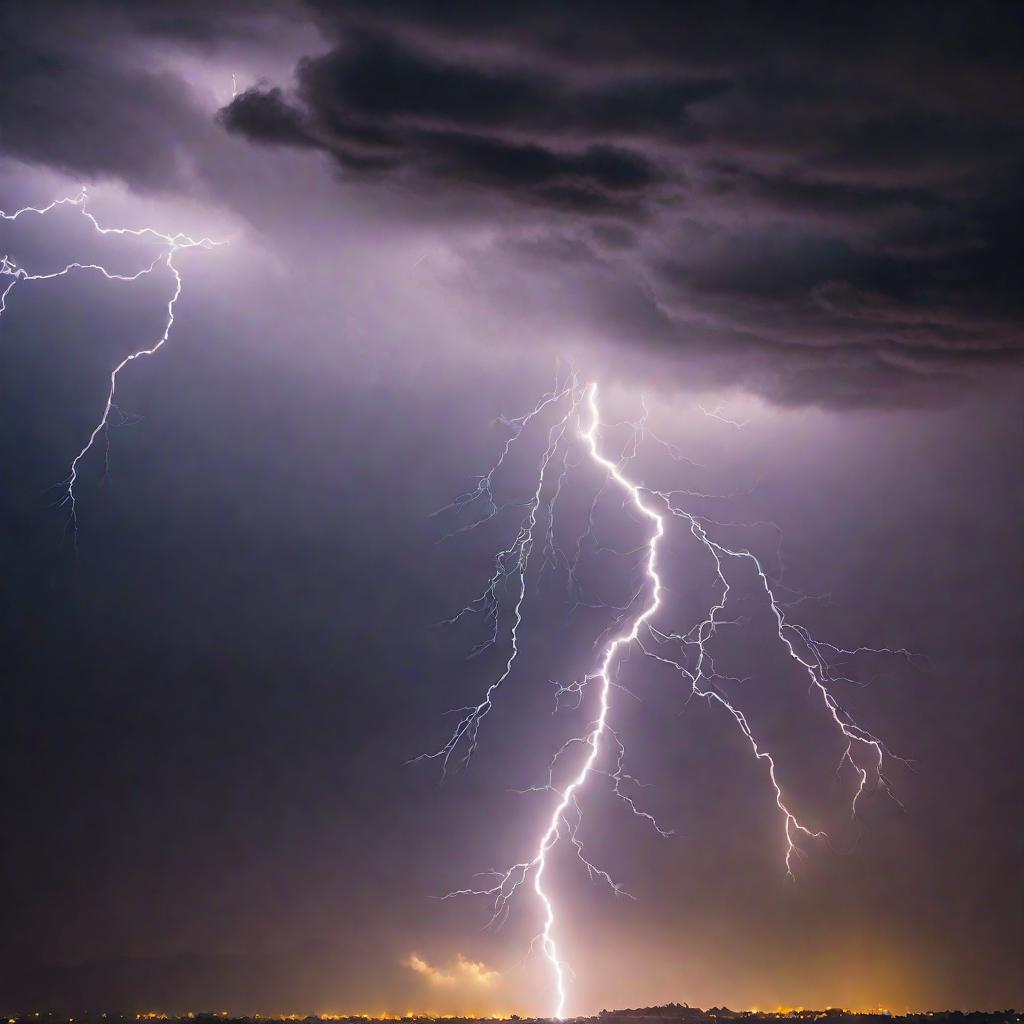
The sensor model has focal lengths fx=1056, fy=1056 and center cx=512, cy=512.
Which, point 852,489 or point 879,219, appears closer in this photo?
point 879,219

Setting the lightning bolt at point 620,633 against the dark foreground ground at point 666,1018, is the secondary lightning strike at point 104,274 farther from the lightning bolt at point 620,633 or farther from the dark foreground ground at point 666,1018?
the dark foreground ground at point 666,1018

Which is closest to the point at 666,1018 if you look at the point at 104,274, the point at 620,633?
the point at 620,633

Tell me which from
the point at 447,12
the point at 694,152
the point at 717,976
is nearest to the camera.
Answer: the point at 447,12

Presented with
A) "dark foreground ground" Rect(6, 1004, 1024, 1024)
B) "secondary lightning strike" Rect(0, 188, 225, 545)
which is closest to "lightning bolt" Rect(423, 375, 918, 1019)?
"dark foreground ground" Rect(6, 1004, 1024, 1024)

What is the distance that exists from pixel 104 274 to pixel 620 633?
18.7ft

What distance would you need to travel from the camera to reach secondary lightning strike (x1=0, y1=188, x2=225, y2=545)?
30.7 ft

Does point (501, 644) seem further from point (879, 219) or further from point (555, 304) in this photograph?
point (879, 219)

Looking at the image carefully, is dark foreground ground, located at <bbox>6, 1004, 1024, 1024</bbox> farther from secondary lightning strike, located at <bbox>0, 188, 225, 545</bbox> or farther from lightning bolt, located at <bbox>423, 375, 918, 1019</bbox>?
secondary lightning strike, located at <bbox>0, 188, 225, 545</bbox>

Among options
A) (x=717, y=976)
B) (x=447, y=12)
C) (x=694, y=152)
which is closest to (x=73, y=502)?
(x=447, y=12)

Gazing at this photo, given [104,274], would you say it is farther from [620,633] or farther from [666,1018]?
[666,1018]

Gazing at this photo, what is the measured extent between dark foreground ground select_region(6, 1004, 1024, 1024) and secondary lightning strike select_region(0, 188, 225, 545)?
4.05 m

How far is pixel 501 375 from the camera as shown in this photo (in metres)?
9.66

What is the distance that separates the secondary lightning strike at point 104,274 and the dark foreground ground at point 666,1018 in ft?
13.3

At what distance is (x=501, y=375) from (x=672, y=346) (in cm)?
157
